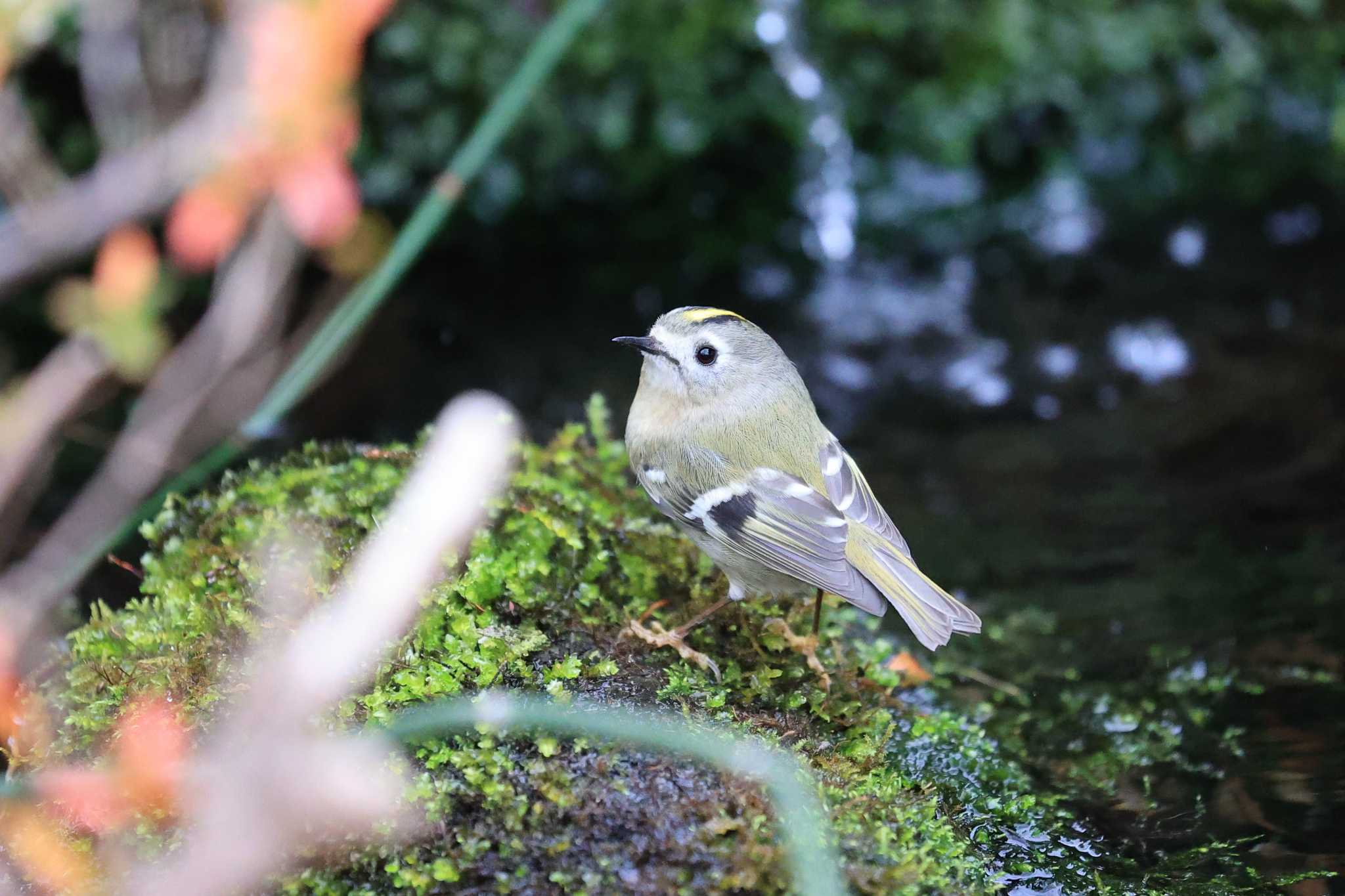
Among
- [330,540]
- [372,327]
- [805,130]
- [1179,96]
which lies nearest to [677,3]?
[805,130]

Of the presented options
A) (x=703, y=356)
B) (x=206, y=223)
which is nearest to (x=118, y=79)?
(x=206, y=223)

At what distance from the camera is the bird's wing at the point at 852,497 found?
265cm

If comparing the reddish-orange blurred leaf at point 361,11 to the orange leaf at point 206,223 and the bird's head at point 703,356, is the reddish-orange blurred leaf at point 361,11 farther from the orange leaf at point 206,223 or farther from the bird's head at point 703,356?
the bird's head at point 703,356

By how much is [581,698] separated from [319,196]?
2605mm

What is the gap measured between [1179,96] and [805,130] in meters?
1.98

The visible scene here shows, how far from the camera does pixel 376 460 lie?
2.98m

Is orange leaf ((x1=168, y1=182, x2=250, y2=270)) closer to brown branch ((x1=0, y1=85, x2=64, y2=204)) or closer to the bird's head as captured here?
brown branch ((x1=0, y1=85, x2=64, y2=204))

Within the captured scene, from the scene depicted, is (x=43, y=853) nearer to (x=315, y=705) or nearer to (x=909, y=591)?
(x=315, y=705)

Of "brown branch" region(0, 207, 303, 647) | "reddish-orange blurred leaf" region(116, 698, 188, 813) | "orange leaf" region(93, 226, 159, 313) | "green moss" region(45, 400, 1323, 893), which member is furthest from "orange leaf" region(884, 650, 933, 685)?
"orange leaf" region(93, 226, 159, 313)

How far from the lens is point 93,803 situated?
201 centimetres

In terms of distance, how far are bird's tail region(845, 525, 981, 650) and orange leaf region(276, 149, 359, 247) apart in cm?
240

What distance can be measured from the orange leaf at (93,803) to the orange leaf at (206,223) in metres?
2.46

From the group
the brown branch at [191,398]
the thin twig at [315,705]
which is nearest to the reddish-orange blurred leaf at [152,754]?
the thin twig at [315,705]

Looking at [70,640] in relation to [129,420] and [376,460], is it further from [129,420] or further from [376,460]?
[129,420]
